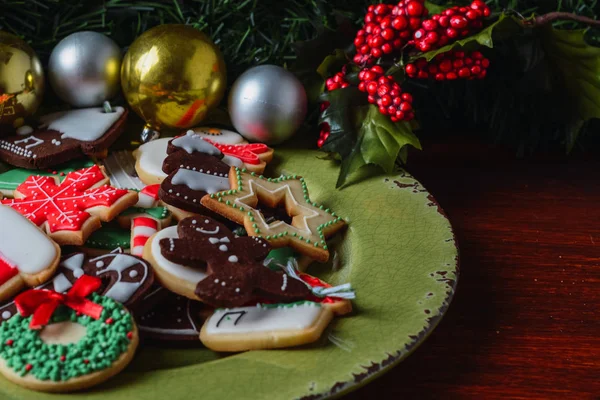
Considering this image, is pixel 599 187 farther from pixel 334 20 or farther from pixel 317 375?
pixel 317 375

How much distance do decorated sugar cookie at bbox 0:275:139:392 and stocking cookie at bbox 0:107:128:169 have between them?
1.40 ft

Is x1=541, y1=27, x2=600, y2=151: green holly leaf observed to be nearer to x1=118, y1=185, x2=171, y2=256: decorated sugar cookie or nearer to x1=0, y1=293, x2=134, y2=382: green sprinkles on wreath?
x1=118, y1=185, x2=171, y2=256: decorated sugar cookie

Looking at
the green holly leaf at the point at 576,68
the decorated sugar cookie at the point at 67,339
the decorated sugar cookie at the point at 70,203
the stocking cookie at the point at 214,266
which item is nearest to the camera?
the decorated sugar cookie at the point at 67,339

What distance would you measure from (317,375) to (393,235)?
1.27 feet

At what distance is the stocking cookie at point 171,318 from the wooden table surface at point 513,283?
0.25 metres

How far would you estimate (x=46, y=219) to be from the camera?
3.75 feet

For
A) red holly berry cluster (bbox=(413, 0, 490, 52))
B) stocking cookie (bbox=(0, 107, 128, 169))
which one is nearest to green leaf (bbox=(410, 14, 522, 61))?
red holly berry cluster (bbox=(413, 0, 490, 52))

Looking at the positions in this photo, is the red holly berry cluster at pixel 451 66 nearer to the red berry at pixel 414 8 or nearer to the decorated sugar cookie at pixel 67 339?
the red berry at pixel 414 8

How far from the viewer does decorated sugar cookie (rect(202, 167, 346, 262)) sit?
1.15 metres

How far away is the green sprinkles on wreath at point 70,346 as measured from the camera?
33.2 inches

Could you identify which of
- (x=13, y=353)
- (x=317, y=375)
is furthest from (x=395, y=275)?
(x=13, y=353)

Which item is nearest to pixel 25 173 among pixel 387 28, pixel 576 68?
pixel 387 28

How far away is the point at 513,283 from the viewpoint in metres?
1.19

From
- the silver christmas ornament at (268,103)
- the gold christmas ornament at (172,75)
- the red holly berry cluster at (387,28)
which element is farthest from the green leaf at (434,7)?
the gold christmas ornament at (172,75)
